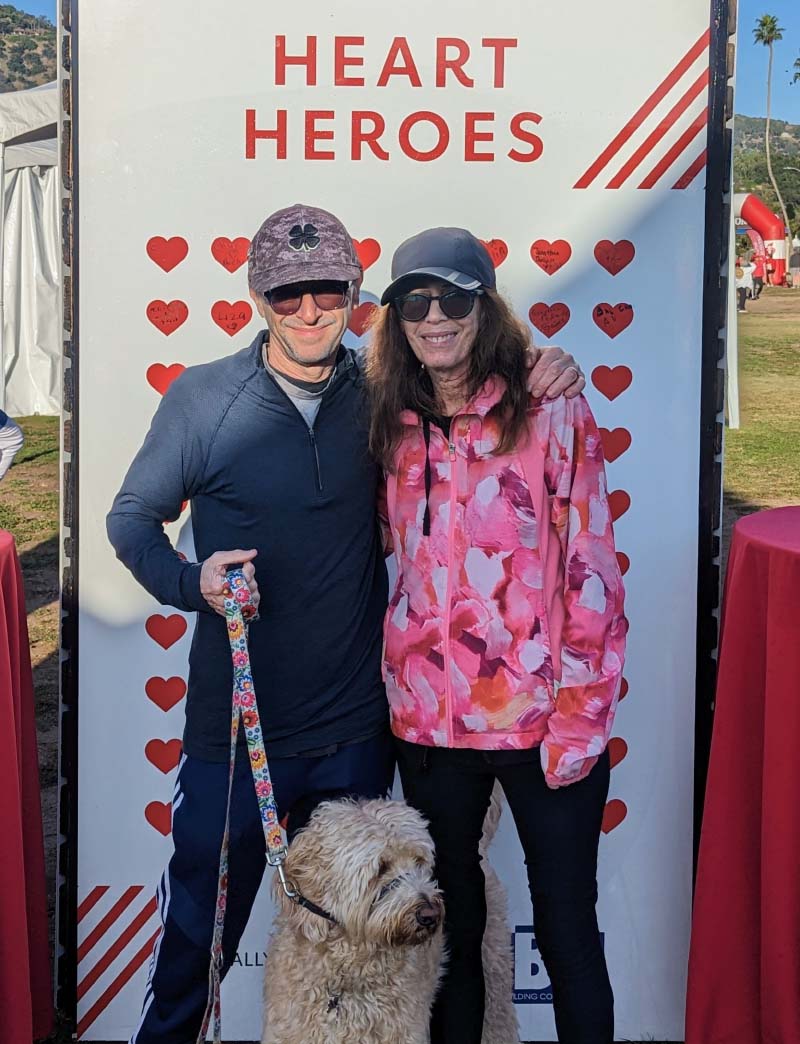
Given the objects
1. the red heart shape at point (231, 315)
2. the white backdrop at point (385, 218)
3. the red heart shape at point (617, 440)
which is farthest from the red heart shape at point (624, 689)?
the red heart shape at point (231, 315)

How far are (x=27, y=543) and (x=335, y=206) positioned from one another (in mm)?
6053

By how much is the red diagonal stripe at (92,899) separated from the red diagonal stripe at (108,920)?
42mm

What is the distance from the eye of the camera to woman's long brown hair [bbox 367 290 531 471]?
2.19 meters

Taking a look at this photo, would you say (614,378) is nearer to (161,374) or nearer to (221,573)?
(161,374)

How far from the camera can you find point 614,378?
2.84 meters

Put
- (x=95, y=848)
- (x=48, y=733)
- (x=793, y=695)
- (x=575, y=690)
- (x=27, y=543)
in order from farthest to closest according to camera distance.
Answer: (x=27, y=543) → (x=48, y=733) → (x=95, y=848) → (x=793, y=695) → (x=575, y=690)

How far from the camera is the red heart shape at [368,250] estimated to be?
9.13 feet

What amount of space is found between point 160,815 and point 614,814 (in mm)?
1113

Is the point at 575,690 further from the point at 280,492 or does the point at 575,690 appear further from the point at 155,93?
the point at 155,93

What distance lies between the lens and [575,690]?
2152 millimetres

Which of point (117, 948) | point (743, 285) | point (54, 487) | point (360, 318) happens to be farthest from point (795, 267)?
point (117, 948)

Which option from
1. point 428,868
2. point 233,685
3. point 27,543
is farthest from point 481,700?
point 27,543

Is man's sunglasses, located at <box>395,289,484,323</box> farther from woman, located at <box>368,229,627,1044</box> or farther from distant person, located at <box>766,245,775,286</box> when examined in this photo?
distant person, located at <box>766,245,775,286</box>

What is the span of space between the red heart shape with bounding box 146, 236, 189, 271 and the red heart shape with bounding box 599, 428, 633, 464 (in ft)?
3.49
